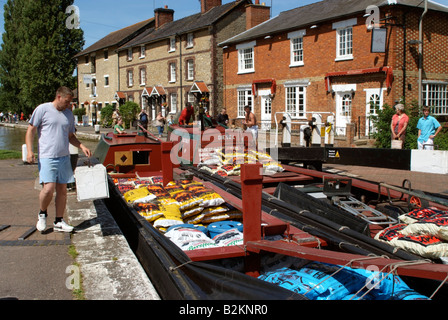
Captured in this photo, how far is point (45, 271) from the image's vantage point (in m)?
4.13

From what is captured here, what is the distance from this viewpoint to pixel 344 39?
22.7 m

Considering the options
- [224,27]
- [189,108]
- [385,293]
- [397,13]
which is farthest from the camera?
[224,27]

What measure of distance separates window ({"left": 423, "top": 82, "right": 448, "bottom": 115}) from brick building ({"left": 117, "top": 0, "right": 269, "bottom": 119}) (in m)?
12.5

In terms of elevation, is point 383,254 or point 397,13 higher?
point 397,13

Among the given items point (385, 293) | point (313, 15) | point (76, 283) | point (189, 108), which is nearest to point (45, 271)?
point (76, 283)

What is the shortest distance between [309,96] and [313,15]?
15.4ft

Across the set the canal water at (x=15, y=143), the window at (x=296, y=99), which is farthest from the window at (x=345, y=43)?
the canal water at (x=15, y=143)

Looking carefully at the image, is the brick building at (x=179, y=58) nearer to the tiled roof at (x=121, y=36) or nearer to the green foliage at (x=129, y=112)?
the tiled roof at (x=121, y=36)

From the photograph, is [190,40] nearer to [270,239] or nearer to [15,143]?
[15,143]

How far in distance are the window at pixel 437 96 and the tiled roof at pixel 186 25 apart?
16327mm

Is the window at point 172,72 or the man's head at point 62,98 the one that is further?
the window at point 172,72

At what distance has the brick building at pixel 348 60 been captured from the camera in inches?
809

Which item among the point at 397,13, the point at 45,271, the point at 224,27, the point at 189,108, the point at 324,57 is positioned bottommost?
the point at 45,271
